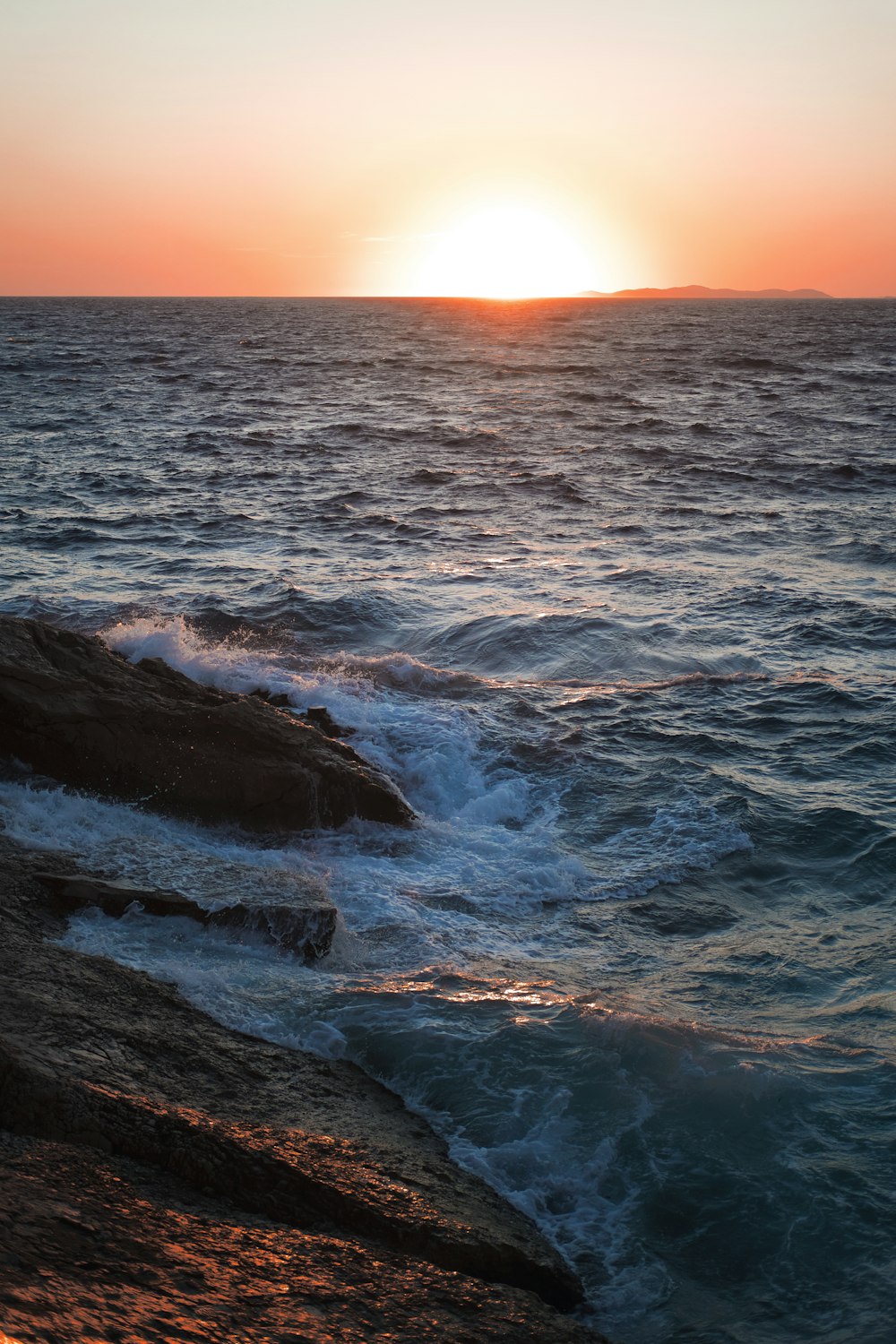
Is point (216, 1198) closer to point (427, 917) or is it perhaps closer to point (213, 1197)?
point (213, 1197)

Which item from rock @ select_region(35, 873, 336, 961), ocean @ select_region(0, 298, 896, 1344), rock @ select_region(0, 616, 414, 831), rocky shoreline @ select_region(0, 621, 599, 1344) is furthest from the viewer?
rock @ select_region(0, 616, 414, 831)

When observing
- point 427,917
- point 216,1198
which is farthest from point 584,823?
point 216,1198

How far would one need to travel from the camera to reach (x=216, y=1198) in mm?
3928

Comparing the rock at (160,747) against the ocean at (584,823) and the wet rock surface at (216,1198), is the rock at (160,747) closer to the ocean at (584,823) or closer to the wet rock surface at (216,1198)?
the ocean at (584,823)

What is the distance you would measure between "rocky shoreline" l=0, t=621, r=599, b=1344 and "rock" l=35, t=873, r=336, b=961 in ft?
2.85

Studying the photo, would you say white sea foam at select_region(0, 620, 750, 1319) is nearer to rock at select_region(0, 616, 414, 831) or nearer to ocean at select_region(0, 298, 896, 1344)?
ocean at select_region(0, 298, 896, 1344)

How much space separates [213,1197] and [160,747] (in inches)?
187

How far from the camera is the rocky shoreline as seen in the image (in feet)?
10.3

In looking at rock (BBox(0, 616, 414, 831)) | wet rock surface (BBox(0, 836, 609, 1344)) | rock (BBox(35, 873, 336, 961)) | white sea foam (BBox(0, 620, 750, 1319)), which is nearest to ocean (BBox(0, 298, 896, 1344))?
white sea foam (BBox(0, 620, 750, 1319))

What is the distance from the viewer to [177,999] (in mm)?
5457

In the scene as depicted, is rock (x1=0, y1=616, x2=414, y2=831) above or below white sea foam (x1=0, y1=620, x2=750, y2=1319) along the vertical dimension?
above

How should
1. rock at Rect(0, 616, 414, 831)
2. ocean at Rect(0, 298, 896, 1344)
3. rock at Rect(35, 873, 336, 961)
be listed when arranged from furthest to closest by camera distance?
1. rock at Rect(0, 616, 414, 831)
2. rock at Rect(35, 873, 336, 961)
3. ocean at Rect(0, 298, 896, 1344)

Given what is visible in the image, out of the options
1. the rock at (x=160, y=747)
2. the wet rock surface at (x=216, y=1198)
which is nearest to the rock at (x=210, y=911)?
the wet rock surface at (x=216, y=1198)

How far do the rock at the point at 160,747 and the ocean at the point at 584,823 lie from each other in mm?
237
